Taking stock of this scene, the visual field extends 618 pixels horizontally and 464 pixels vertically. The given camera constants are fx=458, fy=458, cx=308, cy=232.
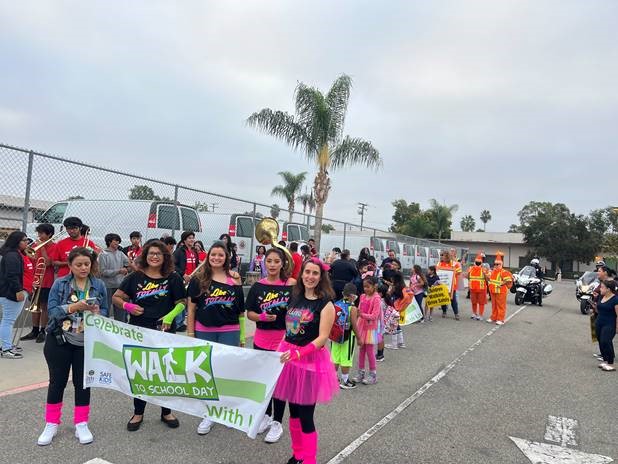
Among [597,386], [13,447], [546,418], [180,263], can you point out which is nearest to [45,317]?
[180,263]

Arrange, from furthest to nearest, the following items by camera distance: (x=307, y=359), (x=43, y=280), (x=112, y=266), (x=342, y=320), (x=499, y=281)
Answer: (x=499, y=281), (x=112, y=266), (x=43, y=280), (x=342, y=320), (x=307, y=359)

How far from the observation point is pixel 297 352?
3350 millimetres

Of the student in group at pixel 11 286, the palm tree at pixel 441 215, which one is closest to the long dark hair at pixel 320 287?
the student in group at pixel 11 286

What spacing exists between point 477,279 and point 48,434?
1119 centimetres

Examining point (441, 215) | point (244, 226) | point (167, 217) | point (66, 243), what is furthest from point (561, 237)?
point (66, 243)

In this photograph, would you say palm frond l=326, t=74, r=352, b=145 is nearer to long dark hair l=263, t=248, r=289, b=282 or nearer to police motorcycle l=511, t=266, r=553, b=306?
police motorcycle l=511, t=266, r=553, b=306

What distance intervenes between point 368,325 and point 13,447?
404 centimetres

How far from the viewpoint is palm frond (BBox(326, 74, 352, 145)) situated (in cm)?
1941

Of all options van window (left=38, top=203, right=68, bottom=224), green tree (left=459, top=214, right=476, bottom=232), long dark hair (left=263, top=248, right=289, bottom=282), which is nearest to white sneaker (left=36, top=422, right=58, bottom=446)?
long dark hair (left=263, top=248, right=289, bottom=282)

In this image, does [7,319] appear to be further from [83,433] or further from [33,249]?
[83,433]

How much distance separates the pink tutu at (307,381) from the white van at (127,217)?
7.06 m

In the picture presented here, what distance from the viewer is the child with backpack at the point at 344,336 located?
17.8 feet

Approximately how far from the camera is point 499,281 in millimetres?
12094

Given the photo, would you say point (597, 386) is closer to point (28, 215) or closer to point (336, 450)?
point (336, 450)
